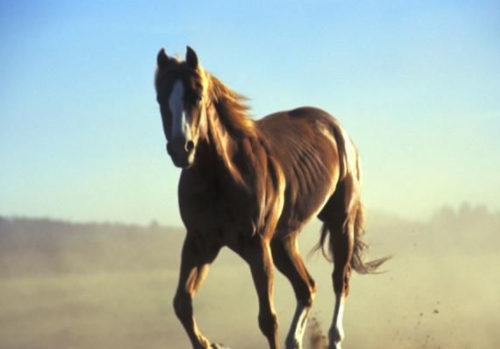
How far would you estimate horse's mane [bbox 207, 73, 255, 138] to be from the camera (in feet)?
36.2

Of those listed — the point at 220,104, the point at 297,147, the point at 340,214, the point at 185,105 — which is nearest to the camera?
the point at 185,105

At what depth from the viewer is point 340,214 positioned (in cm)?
1298

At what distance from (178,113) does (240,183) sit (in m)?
0.95

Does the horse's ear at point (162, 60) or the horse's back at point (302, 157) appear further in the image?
the horse's back at point (302, 157)

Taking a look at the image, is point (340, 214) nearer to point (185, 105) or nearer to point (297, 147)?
point (297, 147)

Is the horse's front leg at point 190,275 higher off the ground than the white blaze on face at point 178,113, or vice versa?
the white blaze on face at point 178,113

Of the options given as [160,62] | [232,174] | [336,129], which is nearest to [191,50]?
[160,62]

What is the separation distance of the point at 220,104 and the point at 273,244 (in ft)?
5.60

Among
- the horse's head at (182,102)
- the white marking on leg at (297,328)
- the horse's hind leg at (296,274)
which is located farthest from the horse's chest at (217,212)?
the white marking on leg at (297,328)

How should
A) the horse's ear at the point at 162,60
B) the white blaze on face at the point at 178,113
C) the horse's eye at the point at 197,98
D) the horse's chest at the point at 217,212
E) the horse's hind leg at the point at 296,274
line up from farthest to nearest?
the horse's hind leg at the point at 296,274 < the horse's chest at the point at 217,212 < the horse's ear at the point at 162,60 < the horse's eye at the point at 197,98 < the white blaze on face at the point at 178,113

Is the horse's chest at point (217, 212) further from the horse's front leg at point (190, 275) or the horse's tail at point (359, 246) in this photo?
the horse's tail at point (359, 246)

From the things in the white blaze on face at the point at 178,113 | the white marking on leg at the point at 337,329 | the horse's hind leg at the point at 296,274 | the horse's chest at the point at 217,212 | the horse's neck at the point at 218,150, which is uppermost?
the white blaze on face at the point at 178,113

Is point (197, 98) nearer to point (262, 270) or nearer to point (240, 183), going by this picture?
point (240, 183)

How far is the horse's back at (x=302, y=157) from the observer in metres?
11.8
